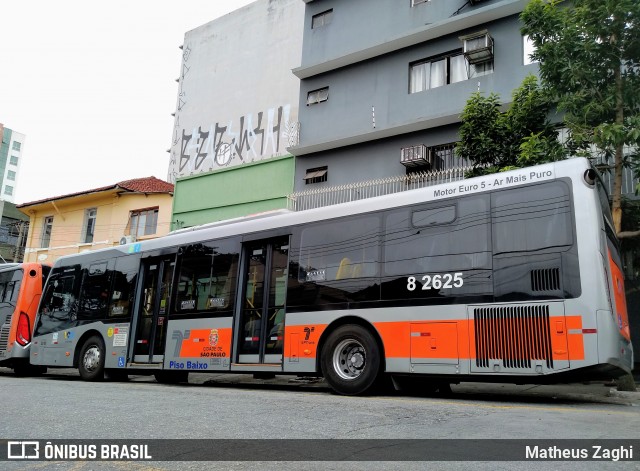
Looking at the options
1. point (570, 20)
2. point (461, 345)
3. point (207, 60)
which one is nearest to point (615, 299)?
point (461, 345)

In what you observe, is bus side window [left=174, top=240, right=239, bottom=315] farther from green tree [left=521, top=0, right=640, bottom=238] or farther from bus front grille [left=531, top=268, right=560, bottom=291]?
green tree [left=521, top=0, right=640, bottom=238]

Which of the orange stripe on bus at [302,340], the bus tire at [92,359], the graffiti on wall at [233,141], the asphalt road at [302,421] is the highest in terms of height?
the graffiti on wall at [233,141]

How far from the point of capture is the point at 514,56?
52.6 ft

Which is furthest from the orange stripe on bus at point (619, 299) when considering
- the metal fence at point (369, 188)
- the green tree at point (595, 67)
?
the metal fence at point (369, 188)

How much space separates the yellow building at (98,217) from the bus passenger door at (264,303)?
49.7 ft

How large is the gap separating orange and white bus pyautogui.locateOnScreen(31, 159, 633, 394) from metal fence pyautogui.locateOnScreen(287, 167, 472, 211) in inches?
276

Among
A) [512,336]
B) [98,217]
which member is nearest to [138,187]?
[98,217]

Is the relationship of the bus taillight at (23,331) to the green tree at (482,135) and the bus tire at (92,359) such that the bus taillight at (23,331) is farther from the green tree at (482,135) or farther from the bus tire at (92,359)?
the green tree at (482,135)

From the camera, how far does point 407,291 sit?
321 inches

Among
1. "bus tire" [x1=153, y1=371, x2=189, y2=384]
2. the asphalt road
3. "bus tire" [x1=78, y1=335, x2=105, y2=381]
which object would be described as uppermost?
"bus tire" [x1=78, y1=335, x2=105, y2=381]

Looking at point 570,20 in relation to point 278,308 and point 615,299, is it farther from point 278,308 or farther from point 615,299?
point 278,308

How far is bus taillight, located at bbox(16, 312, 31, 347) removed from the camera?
48.9 ft

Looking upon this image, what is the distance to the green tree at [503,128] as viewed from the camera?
12220 mm

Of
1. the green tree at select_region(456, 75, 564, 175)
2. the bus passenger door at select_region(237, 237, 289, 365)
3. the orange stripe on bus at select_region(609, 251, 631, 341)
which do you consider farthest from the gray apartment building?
the orange stripe on bus at select_region(609, 251, 631, 341)
